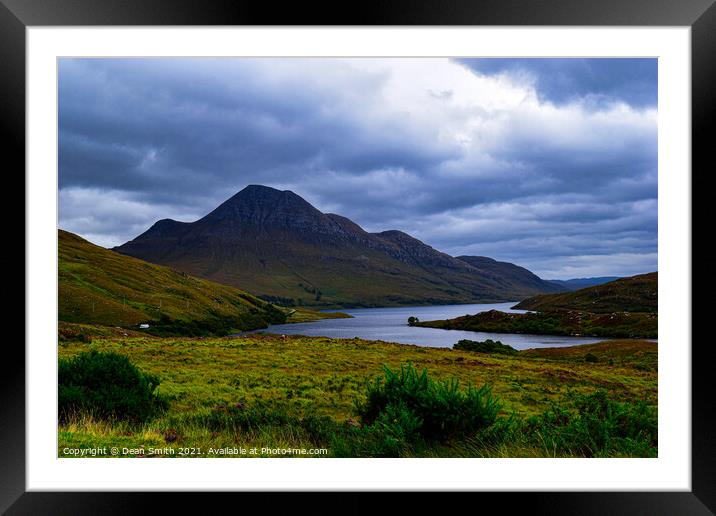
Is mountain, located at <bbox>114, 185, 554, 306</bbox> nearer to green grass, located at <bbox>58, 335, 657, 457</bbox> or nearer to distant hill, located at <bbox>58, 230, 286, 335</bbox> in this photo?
distant hill, located at <bbox>58, 230, 286, 335</bbox>

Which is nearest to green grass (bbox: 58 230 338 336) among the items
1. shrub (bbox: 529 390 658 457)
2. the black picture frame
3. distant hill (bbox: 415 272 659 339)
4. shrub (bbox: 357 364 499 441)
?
distant hill (bbox: 415 272 659 339)

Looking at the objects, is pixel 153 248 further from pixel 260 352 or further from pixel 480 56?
pixel 480 56

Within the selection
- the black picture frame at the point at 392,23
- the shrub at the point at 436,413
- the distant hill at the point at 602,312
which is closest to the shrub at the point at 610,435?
the black picture frame at the point at 392,23

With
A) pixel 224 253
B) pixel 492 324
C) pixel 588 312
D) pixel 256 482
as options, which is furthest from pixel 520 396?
pixel 224 253

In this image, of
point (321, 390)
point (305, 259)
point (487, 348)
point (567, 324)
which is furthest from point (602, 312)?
point (305, 259)

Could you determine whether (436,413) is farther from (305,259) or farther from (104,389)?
(305,259)
